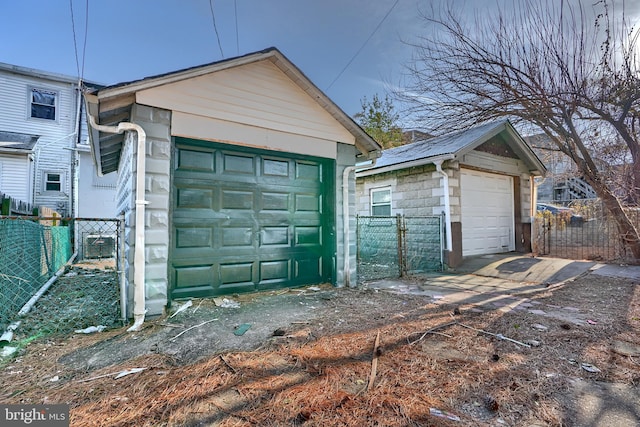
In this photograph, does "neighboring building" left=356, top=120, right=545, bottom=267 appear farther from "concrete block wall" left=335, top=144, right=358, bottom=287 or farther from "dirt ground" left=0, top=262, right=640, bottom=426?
"dirt ground" left=0, top=262, right=640, bottom=426

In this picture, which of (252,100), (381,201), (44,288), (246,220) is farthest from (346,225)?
(44,288)

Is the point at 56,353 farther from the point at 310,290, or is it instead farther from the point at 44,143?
the point at 44,143

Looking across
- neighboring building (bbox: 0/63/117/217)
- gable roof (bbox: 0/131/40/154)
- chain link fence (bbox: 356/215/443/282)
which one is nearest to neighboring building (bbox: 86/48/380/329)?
chain link fence (bbox: 356/215/443/282)

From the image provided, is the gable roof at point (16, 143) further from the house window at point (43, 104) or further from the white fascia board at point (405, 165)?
the white fascia board at point (405, 165)

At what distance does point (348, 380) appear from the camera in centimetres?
237

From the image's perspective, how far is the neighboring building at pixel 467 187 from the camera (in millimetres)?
7570

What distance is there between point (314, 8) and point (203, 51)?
3.51m

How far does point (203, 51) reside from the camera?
8656 millimetres

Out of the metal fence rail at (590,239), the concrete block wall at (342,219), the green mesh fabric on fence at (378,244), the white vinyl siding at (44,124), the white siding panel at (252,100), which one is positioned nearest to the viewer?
the white siding panel at (252,100)

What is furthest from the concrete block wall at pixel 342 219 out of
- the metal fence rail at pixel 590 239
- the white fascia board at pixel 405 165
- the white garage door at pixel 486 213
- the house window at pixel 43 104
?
the house window at pixel 43 104

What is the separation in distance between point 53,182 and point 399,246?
15102 mm

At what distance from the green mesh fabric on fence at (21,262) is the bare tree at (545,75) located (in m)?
8.02

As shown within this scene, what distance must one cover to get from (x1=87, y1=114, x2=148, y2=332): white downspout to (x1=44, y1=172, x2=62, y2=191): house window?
12784 millimetres

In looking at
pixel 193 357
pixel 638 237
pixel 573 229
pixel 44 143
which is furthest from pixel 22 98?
pixel 573 229
